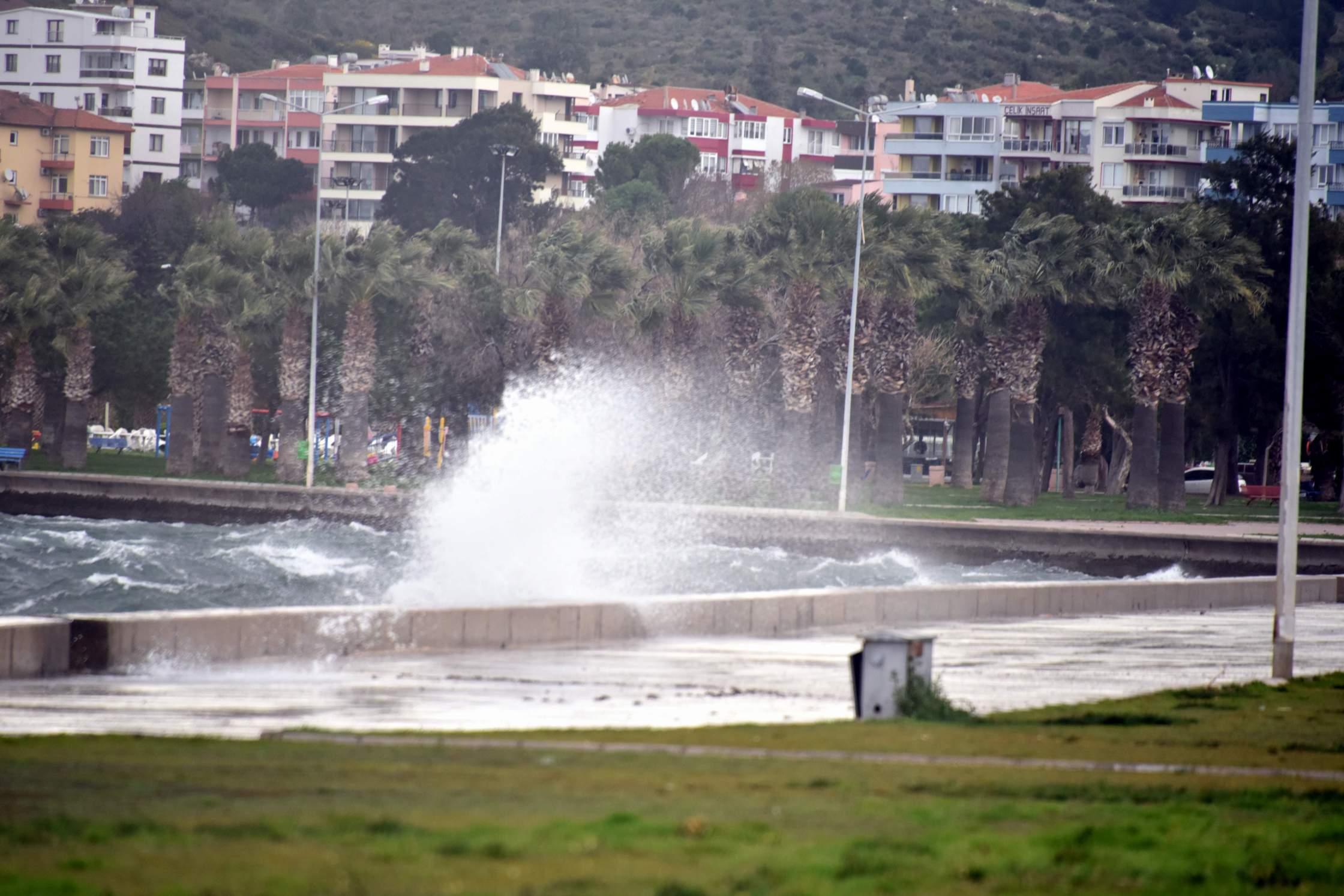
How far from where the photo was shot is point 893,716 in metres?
12.1

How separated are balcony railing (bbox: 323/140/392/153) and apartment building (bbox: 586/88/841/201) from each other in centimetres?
1426

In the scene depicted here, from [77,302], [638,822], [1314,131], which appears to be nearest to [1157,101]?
[1314,131]

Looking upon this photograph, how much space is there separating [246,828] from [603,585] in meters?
21.6

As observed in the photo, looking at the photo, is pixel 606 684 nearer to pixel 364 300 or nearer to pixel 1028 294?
pixel 1028 294

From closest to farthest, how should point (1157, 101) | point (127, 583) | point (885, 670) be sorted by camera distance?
point (885, 670)
point (127, 583)
point (1157, 101)

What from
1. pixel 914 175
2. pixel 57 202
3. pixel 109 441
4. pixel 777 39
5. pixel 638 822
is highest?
pixel 777 39

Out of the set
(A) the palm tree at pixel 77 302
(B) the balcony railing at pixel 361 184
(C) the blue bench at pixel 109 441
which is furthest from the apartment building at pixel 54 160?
(A) the palm tree at pixel 77 302

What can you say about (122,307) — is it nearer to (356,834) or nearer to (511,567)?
(511,567)

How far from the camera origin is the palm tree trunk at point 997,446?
181 feet

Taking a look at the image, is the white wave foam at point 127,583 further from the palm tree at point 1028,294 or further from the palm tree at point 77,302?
the palm tree at point 77,302

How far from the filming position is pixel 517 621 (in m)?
17.5

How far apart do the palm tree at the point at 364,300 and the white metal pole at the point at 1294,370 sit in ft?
138

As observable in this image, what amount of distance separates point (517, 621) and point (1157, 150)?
107885mm

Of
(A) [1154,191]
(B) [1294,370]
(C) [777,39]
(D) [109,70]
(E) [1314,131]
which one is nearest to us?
(B) [1294,370]
